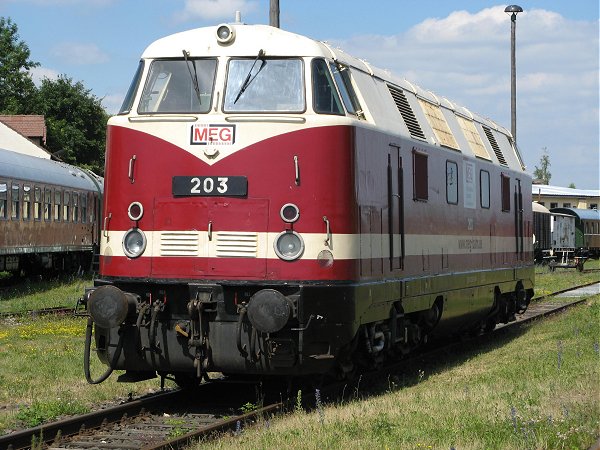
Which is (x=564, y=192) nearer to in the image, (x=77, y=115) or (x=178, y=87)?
(x=77, y=115)

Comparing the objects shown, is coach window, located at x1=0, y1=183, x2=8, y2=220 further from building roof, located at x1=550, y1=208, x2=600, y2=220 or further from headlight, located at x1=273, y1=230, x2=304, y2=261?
building roof, located at x1=550, y1=208, x2=600, y2=220

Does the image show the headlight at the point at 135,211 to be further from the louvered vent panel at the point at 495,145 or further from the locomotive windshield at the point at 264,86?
the louvered vent panel at the point at 495,145

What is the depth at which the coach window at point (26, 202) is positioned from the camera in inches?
1158

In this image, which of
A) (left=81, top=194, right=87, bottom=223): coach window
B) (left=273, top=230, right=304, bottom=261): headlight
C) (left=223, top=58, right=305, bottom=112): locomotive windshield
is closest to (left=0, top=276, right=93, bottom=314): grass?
(left=81, top=194, right=87, bottom=223): coach window

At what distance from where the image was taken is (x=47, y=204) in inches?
1249

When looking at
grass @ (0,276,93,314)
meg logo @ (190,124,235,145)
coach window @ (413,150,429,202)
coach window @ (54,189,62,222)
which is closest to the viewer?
meg logo @ (190,124,235,145)

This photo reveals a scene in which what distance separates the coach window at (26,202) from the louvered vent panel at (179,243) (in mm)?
19718

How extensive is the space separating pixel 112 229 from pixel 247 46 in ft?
7.56

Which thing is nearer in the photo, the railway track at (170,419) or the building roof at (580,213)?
the railway track at (170,419)

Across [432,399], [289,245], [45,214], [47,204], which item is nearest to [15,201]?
[45,214]

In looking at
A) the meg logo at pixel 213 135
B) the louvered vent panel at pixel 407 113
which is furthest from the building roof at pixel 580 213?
the meg logo at pixel 213 135

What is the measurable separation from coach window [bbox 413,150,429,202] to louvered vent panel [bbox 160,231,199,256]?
3.47 m

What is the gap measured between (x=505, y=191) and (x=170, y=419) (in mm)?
9281

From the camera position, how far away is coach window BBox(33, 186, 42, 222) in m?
30.4
